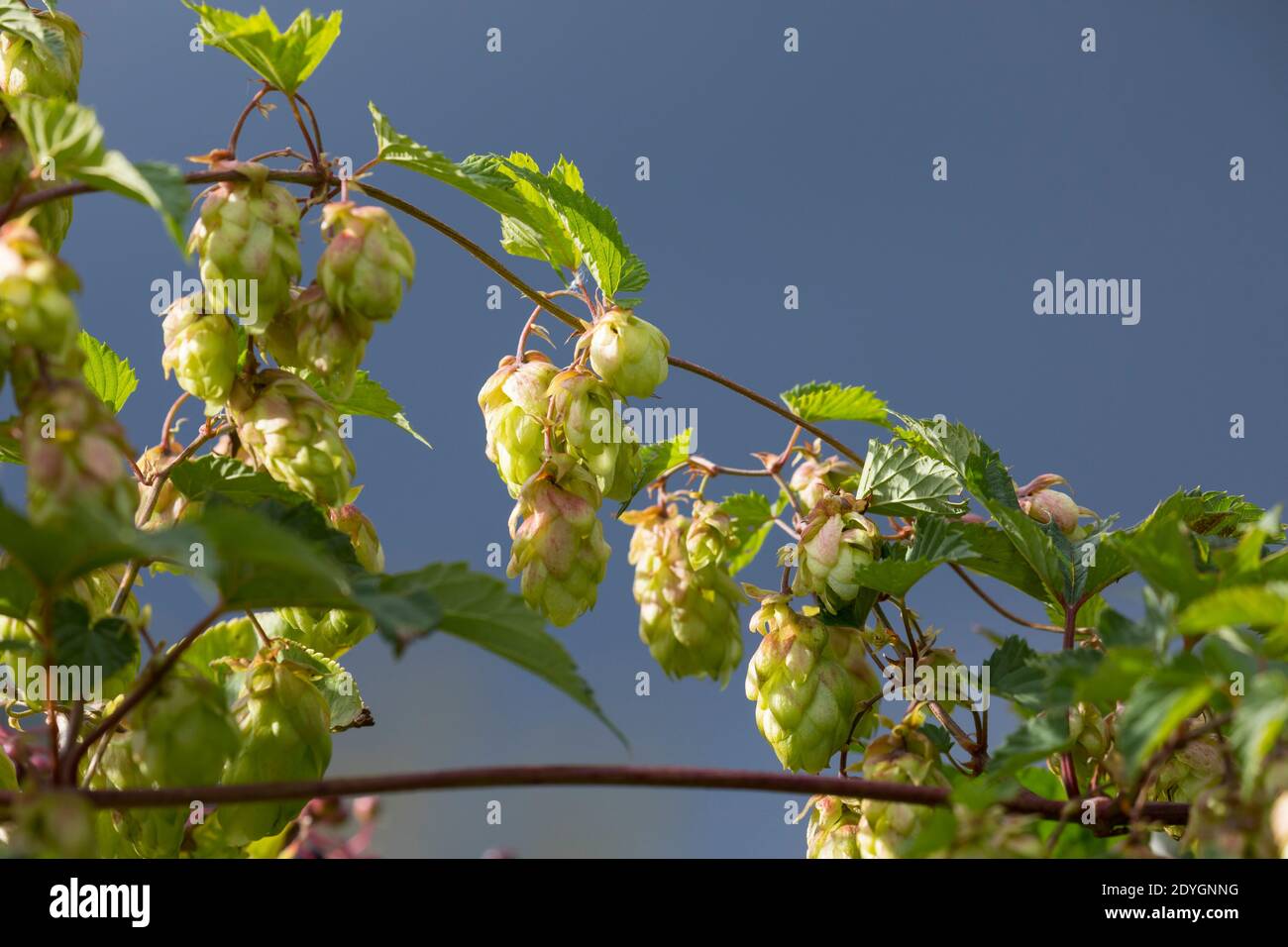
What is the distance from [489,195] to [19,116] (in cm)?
45

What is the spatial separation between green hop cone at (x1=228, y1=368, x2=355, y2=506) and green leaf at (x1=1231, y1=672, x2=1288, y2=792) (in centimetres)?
76

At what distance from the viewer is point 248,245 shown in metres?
1.10

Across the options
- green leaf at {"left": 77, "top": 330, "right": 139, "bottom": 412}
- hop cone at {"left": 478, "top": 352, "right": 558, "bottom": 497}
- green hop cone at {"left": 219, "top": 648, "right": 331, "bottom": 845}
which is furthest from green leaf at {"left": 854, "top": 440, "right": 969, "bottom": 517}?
green leaf at {"left": 77, "top": 330, "right": 139, "bottom": 412}

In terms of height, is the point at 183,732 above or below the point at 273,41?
below

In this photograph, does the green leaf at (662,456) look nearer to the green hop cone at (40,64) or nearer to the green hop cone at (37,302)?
the green hop cone at (40,64)

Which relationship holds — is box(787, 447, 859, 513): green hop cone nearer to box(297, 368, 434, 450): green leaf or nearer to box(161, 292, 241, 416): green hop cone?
box(297, 368, 434, 450): green leaf

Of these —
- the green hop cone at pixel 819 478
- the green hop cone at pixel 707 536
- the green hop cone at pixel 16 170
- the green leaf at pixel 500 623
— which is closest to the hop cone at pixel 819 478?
the green hop cone at pixel 819 478

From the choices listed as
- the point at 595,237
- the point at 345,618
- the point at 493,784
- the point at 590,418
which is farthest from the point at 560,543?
the point at 493,784

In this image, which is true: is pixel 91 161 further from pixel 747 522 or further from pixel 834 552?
pixel 747 522

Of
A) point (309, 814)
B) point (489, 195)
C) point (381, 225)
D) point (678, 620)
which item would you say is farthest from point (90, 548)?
point (309, 814)

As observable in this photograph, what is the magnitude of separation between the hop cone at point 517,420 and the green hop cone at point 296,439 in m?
0.36

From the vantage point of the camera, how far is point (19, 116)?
90 cm

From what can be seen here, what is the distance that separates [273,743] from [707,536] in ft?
2.09

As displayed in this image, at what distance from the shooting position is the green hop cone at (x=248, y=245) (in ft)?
3.60
